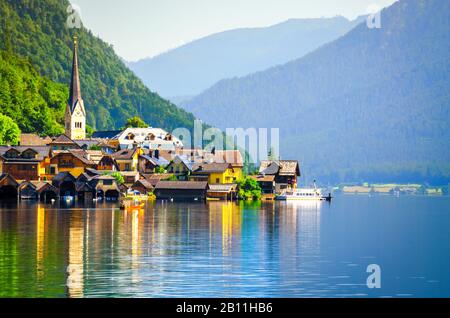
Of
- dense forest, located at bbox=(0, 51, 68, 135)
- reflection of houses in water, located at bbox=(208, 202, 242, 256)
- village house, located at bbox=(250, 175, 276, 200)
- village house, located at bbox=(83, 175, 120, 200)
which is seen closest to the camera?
reflection of houses in water, located at bbox=(208, 202, 242, 256)

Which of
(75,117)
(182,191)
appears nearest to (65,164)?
(182,191)

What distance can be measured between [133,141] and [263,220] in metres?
75.8

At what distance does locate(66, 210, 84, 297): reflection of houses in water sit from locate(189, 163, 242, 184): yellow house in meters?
49.0

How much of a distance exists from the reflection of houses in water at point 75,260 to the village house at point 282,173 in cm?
6013

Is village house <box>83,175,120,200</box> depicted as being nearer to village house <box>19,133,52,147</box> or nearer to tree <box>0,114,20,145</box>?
tree <box>0,114,20,145</box>

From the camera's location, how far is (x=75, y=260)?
4178 cm

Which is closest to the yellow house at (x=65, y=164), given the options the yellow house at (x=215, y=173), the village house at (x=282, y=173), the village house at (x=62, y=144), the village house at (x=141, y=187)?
the village house at (x=62, y=144)

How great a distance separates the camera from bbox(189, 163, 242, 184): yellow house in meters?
112

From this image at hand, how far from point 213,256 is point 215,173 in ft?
220

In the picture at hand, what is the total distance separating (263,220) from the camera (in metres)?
69.3

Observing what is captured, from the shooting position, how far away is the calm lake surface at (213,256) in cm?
3562

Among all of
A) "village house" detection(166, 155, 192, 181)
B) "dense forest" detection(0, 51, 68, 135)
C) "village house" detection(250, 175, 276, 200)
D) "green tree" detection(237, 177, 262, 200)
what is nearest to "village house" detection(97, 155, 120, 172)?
"village house" detection(166, 155, 192, 181)

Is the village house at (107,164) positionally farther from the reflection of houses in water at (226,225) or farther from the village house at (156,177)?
the reflection of houses in water at (226,225)

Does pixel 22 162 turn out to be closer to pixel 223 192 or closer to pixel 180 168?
pixel 180 168
